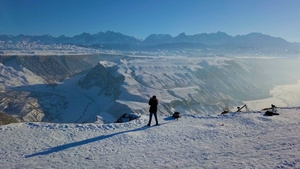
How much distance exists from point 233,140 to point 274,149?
311 cm

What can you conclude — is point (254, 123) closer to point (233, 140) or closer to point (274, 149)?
point (233, 140)

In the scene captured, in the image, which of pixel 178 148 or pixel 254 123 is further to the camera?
pixel 254 123

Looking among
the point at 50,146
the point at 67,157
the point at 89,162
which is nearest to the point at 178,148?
the point at 89,162

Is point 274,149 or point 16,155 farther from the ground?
point 274,149

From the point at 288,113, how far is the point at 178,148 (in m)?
16.9

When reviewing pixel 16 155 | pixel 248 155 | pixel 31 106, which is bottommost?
pixel 31 106

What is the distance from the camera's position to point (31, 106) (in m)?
200

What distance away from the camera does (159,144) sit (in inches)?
754

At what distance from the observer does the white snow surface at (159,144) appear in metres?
15.6

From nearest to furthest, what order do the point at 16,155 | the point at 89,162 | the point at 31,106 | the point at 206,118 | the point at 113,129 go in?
the point at 89,162 → the point at 16,155 → the point at 113,129 → the point at 206,118 → the point at 31,106

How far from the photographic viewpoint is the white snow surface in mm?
15633

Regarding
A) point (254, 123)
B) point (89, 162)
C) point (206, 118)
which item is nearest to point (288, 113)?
point (254, 123)

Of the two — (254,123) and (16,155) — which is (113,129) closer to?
(16,155)

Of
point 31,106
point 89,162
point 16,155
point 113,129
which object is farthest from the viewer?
point 31,106
